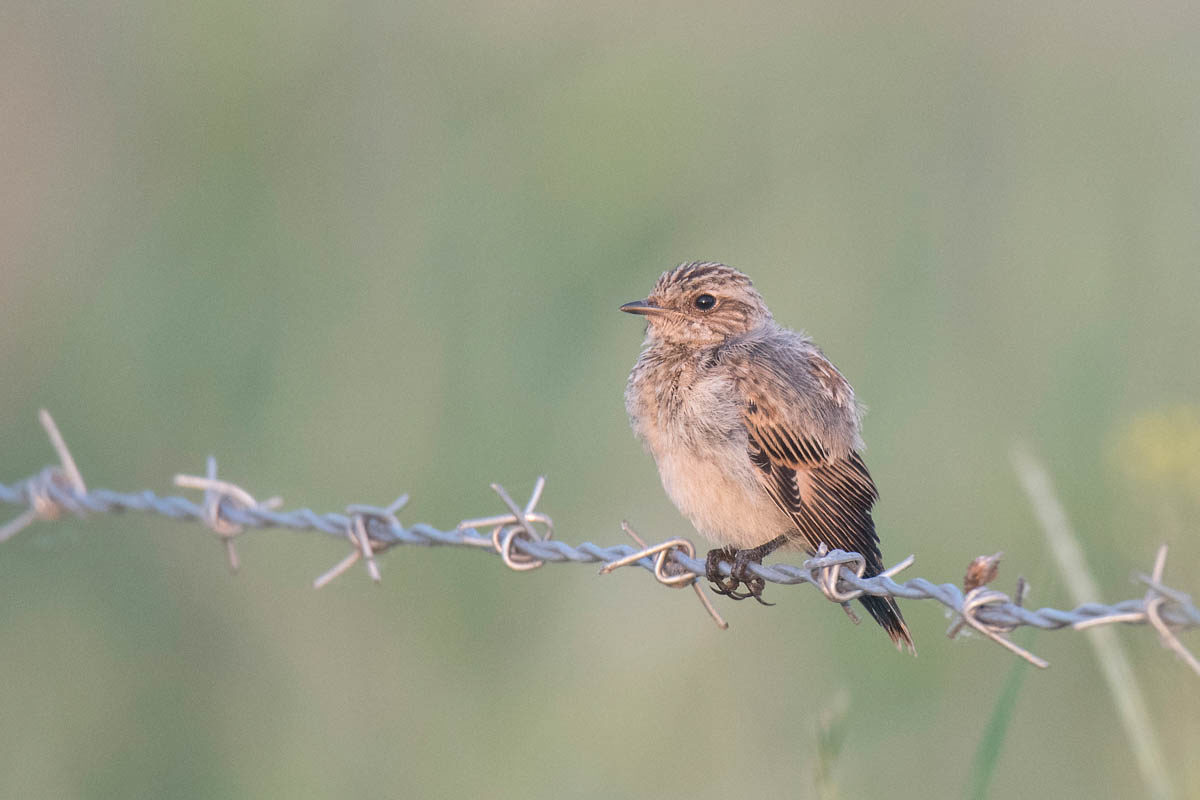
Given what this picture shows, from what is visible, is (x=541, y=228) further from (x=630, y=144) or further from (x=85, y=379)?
(x=85, y=379)

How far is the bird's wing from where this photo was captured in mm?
4992

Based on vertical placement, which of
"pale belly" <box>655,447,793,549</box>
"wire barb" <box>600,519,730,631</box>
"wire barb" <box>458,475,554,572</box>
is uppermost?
"pale belly" <box>655,447,793,549</box>

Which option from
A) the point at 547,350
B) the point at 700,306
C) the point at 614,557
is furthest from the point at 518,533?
the point at 547,350

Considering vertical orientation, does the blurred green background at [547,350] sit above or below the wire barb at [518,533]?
above

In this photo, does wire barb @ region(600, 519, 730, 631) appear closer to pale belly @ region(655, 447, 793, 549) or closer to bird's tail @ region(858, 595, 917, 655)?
bird's tail @ region(858, 595, 917, 655)

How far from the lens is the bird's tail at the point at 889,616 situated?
4664mm

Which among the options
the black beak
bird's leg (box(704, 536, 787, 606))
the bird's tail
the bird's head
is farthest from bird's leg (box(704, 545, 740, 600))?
the black beak

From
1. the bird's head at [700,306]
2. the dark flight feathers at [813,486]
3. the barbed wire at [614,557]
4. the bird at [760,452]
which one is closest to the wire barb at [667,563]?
the barbed wire at [614,557]

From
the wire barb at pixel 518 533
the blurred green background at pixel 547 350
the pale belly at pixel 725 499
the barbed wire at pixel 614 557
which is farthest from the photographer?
the blurred green background at pixel 547 350

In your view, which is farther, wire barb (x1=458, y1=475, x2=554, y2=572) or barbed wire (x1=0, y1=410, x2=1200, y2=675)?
wire barb (x1=458, y1=475, x2=554, y2=572)

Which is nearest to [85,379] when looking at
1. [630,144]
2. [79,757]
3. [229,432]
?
[229,432]

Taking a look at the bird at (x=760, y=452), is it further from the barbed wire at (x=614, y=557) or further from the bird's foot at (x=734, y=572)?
the barbed wire at (x=614, y=557)

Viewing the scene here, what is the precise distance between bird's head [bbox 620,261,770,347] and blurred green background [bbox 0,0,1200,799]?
4.69 ft

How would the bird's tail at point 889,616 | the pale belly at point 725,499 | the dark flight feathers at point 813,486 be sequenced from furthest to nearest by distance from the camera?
1. the pale belly at point 725,499
2. the dark flight feathers at point 813,486
3. the bird's tail at point 889,616
